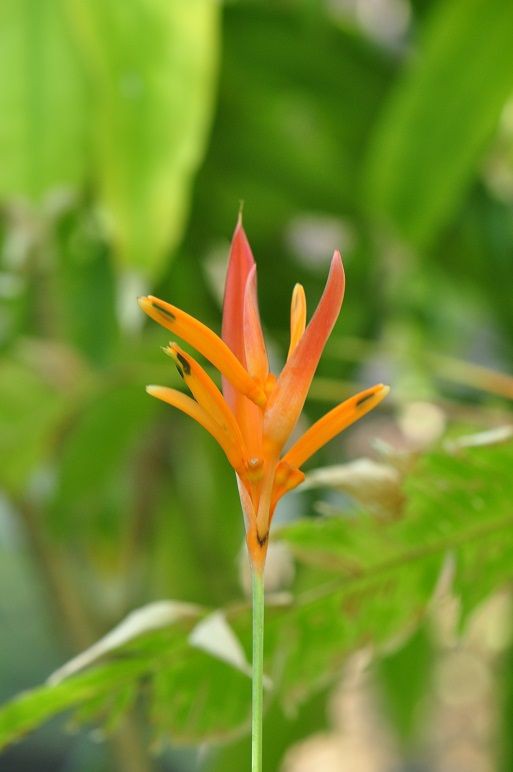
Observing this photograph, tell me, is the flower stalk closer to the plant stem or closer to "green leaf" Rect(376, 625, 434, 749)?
the plant stem

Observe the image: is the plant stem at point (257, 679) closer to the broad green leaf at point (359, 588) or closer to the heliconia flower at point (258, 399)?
the heliconia flower at point (258, 399)

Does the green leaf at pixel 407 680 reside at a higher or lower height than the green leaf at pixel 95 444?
lower

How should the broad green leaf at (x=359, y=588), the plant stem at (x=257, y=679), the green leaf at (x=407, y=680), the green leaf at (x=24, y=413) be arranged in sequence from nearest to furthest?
the plant stem at (x=257, y=679)
the broad green leaf at (x=359, y=588)
the green leaf at (x=24, y=413)
the green leaf at (x=407, y=680)

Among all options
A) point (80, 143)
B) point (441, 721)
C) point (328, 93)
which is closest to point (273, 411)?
point (80, 143)

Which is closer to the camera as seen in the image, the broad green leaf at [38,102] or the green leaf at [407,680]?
the broad green leaf at [38,102]

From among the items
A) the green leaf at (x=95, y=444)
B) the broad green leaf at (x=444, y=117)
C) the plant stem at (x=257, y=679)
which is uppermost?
the plant stem at (x=257, y=679)

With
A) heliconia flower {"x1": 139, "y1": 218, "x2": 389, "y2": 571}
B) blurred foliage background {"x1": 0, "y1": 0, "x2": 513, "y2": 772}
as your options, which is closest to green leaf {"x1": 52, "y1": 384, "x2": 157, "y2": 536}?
blurred foliage background {"x1": 0, "y1": 0, "x2": 513, "y2": 772}

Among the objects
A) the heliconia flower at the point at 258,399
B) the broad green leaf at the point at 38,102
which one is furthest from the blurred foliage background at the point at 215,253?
the heliconia flower at the point at 258,399

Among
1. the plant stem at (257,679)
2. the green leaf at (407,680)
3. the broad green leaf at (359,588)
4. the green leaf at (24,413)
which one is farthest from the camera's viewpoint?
the green leaf at (407,680)

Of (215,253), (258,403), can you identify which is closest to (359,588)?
(258,403)
